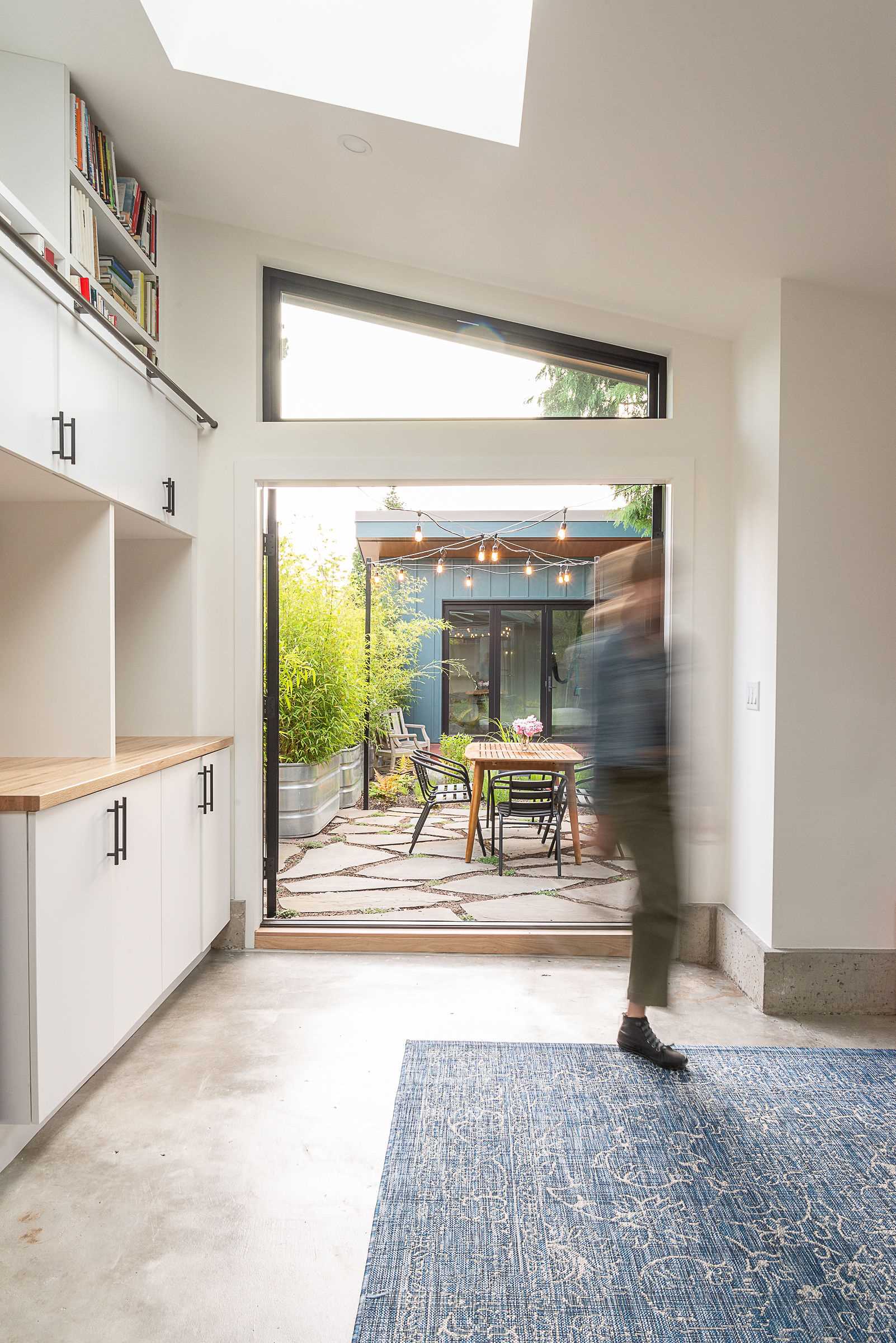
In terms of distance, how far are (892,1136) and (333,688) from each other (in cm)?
500

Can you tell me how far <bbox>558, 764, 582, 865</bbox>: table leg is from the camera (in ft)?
18.3

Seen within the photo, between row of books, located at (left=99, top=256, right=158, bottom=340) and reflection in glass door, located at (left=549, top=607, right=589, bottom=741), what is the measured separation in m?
6.31

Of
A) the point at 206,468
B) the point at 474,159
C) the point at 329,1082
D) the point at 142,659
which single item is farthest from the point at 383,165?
the point at 329,1082

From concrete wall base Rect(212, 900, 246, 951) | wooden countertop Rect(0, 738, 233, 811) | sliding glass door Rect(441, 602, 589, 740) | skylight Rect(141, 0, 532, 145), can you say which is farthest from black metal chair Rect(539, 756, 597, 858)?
sliding glass door Rect(441, 602, 589, 740)

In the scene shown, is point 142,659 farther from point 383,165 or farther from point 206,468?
point 383,165

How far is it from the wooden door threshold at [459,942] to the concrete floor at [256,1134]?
6 cm

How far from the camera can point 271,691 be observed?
4004mm

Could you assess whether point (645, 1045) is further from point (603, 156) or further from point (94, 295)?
point (94, 295)

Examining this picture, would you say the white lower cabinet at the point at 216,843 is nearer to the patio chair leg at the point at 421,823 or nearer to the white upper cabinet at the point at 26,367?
the white upper cabinet at the point at 26,367

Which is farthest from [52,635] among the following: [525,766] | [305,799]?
[305,799]

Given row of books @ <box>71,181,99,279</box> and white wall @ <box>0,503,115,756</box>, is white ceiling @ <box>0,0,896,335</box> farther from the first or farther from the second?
white wall @ <box>0,503,115,756</box>

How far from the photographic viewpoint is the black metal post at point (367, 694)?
752cm

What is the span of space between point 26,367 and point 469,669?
26.8 feet

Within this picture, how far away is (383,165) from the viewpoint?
304 cm
